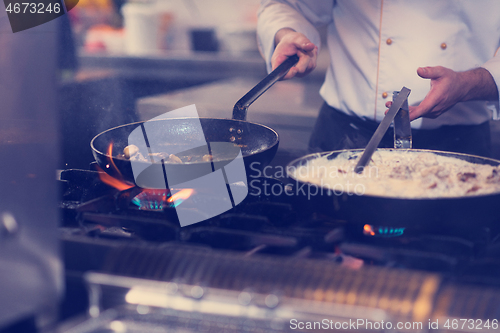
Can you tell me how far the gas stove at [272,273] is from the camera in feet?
1.96

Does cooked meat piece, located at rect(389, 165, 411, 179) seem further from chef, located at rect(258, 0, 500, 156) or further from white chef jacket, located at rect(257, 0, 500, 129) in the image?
white chef jacket, located at rect(257, 0, 500, 129)

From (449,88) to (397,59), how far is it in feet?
1.18

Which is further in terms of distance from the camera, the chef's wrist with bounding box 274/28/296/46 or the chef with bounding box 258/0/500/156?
the chef's wrist with bounding box 274/28/296/46

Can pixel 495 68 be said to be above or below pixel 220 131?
above

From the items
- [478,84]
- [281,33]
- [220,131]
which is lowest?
[220,131]

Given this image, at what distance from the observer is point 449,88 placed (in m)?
1.18

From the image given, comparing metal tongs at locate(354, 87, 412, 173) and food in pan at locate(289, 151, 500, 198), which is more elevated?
metal tongs at locate(354, 87, 412, 173)

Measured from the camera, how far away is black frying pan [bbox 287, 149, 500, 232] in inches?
30.2

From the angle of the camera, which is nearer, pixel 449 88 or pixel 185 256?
pixel 185 256

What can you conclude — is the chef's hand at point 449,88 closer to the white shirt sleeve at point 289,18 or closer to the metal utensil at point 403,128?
the metal utensil at point 403,128

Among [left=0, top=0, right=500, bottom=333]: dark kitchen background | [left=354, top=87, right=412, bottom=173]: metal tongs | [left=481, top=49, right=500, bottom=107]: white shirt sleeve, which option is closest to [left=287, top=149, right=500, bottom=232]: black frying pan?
[left=0, top=0, right=500, bottom=333]: dark kitchen background

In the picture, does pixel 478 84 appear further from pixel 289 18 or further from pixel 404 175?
pixel 289 18

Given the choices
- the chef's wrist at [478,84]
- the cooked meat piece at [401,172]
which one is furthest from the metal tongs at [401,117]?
the chef's wrist at [478,84]

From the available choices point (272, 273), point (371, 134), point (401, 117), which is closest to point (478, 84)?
point (401, 117)
